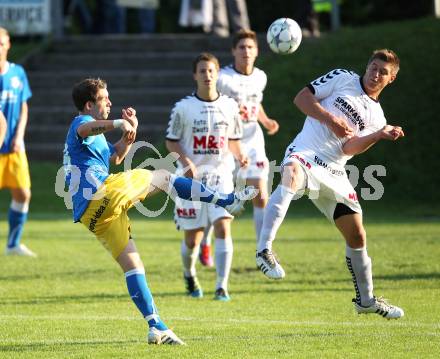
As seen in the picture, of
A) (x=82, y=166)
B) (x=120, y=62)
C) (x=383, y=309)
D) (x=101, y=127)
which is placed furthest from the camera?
(x=120, y=62)

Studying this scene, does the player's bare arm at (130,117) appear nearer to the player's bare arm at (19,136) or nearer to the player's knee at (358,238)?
the player's knee at (358,238)

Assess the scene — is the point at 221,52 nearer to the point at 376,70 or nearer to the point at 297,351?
the point at 376,70

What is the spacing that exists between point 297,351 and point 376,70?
8.21ft

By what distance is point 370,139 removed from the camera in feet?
26.9

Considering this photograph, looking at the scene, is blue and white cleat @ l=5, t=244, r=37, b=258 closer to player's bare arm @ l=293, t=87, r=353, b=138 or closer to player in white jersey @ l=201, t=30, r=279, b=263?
player in white jersey @ l=201, t=30, r=279, b=263

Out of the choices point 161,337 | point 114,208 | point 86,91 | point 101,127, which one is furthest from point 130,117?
point 161,337

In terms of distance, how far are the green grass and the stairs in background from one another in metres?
6.93

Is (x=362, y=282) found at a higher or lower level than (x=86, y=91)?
lower

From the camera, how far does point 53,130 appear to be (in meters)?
22.4

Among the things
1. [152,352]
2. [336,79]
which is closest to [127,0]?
[336,79]

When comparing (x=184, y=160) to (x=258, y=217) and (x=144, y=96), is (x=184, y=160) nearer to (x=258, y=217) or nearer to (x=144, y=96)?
(x=258, y=217)

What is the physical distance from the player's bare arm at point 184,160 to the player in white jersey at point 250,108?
1.70 meters

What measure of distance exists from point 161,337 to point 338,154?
2.28 m

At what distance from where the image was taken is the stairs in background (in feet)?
72.8
